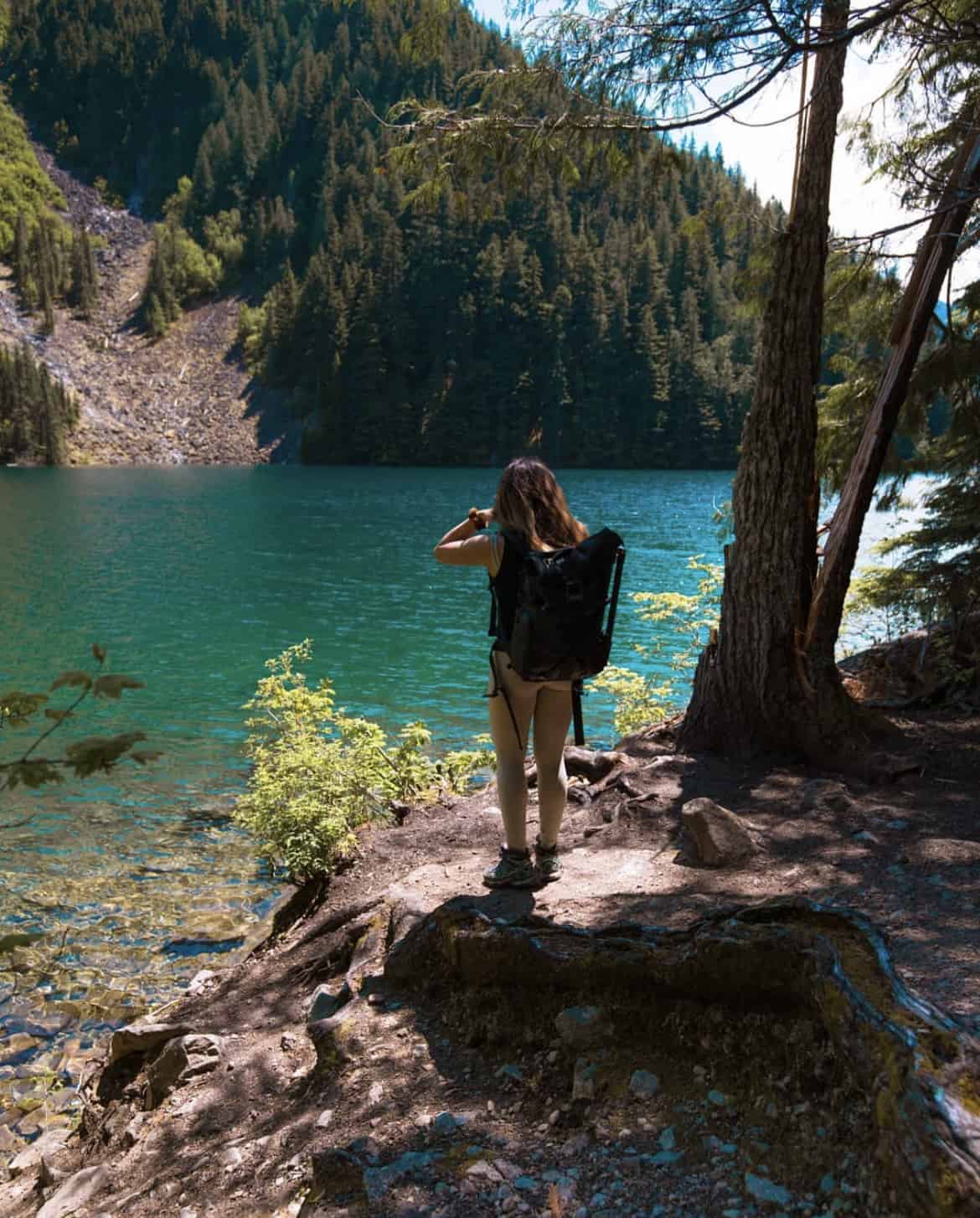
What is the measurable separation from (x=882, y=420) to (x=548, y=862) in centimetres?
419

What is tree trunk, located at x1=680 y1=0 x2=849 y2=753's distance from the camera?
20.1ft

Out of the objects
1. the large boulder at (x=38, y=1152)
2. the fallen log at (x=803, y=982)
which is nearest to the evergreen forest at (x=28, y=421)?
the large boulder at (x=38, y=1152)

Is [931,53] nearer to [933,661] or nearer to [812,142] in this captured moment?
[812,142]

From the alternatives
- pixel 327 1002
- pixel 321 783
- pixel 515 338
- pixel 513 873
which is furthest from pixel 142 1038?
pixel 515 338

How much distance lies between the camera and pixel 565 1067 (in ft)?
10.1

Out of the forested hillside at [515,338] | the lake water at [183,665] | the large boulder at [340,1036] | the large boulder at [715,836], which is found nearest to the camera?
the large boulder at [340,1036]

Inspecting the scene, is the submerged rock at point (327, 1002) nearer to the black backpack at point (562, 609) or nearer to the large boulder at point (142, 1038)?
the large boulder at point (142, 1038)

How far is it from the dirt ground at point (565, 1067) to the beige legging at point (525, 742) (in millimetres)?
335

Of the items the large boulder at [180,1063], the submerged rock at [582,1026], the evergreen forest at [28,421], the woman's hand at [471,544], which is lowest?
the large boulder at [180,1063]

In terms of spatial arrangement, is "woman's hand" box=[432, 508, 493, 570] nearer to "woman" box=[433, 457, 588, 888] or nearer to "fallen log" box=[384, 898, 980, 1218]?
"woman" box=[433, 457, 588, 888]

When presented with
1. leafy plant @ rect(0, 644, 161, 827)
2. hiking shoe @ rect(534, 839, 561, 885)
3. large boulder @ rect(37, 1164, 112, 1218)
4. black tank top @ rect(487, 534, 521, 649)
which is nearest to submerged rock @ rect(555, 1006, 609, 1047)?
hiking shoe @ rect(534, 839, 561, 885)

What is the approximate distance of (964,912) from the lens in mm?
3826

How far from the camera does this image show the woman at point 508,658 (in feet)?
13.3

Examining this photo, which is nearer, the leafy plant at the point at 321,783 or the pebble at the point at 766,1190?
the pebble at the point at 766,1190
